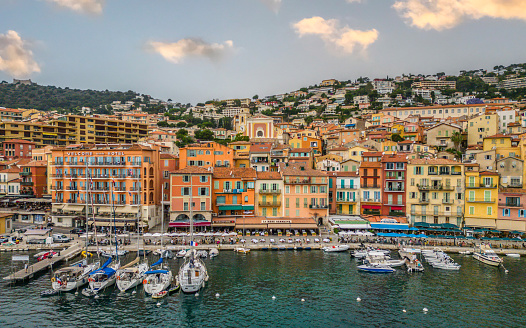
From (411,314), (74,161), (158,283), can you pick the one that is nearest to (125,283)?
(158,283)

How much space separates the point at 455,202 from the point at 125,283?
52.0 meters

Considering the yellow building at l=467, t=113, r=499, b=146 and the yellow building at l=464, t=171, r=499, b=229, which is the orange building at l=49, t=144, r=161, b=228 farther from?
the yellow building at l=467, t=113, r=499, b=146

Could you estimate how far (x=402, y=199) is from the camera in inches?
2448

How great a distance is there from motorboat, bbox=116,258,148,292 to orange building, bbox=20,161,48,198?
48.1 meters

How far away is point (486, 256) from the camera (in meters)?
46.9

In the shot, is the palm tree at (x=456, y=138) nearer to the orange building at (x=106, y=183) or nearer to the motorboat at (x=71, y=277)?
the orange building at (x=106, y=183)

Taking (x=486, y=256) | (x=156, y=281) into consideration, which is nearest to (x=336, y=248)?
(x=486, y=256)

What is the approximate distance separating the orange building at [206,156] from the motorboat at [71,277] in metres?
30.8

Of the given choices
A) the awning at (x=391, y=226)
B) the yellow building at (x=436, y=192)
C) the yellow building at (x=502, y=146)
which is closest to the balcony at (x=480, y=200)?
the yellow building at (x=436, y=192)

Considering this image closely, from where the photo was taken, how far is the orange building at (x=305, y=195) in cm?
6159

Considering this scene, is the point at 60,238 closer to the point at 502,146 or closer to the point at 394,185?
the point at 394,185

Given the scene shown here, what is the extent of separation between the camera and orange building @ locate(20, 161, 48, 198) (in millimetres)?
75938

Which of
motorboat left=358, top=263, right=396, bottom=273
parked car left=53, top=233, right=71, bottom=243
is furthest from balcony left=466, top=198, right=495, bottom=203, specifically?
parked car left=53, top=233, right=71, bottom=243

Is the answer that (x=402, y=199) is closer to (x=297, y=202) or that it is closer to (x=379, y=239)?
(x=379, y=239)
